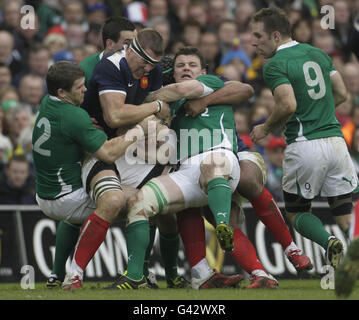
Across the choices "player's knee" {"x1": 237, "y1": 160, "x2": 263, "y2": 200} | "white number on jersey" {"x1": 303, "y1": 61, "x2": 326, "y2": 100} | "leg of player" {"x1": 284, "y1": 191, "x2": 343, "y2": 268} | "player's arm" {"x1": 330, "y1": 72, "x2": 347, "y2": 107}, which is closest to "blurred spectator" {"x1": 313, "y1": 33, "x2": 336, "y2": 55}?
"player's arm" {"x1": 330, "y1": 72, "x2": 347, "y2": 107}

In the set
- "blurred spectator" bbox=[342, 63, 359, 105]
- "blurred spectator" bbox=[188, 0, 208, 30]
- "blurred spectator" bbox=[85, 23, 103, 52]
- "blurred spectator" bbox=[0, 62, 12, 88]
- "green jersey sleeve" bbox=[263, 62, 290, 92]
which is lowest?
"green jersey sleeve" bbox=[263, 62, 290, 92]

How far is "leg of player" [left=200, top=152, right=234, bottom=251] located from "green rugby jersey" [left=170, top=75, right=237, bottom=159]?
204mm

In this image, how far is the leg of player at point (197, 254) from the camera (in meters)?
8.34

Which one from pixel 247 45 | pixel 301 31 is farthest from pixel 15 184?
pixel 247 45

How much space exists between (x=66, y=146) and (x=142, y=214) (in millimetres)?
926

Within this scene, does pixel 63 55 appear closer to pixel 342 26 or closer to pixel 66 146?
pixel 342 26

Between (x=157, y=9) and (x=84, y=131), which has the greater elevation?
(x=157, y=9)

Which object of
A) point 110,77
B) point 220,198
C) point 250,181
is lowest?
point 220,198

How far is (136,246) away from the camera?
793cm

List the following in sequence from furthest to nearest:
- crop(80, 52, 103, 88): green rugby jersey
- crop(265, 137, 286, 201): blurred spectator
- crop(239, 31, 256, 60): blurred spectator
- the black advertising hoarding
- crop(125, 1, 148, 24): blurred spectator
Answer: crop(125, 1, 148, 24): blurred spectator, crop(239, 31, 256, 60): blurred spectator, crop(265, 137, 286, 201): blurred spectator, the black advertising hoarding, crop(80, 52, 103, 88): green rugby jersey

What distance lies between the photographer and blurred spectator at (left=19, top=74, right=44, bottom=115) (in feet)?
43.3

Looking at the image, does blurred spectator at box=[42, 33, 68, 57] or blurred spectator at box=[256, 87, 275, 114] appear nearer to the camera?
blurred spectator at box=[256, 87, 275, 114]

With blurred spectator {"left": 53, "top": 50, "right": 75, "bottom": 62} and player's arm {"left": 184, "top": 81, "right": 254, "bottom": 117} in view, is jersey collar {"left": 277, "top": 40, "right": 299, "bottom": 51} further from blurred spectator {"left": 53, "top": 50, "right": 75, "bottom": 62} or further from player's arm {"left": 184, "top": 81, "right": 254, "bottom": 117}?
blurred spectator {"left": 53, "top": 50, "right": 75, "bottom": 62}
